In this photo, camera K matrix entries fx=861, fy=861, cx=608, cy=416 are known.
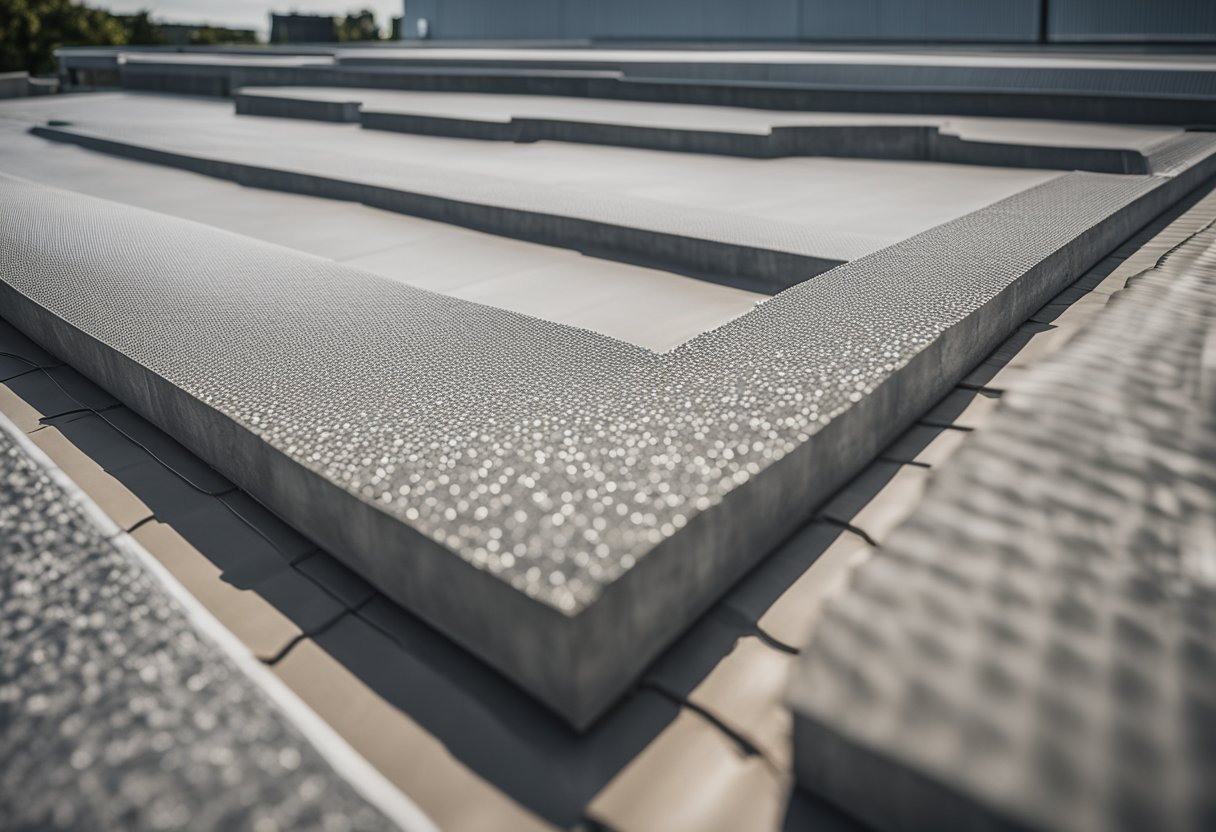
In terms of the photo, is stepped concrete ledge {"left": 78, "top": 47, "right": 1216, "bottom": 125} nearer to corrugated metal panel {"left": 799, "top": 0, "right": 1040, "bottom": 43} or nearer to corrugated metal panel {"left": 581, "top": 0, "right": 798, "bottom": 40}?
corrugated metal panel {"left": 799, "top": 0, "right": 1040, "bottom": 43}

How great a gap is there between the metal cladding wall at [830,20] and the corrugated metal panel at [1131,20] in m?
0.02

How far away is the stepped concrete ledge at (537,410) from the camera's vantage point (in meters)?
1.44

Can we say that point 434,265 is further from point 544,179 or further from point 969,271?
point 969,271

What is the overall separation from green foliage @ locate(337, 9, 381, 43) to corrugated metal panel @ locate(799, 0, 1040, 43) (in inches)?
1979

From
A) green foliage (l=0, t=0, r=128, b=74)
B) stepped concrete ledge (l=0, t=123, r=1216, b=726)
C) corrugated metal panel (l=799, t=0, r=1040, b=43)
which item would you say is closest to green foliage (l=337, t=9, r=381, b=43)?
green foliage (l=0, t=0, r=128, b=74)

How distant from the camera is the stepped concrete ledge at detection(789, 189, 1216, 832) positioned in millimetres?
997

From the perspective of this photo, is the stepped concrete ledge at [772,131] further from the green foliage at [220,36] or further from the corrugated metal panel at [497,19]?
the green foliage at [220,36]

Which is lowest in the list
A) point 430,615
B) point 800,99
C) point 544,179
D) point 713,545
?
point 430,615

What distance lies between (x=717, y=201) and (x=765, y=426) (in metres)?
3.92

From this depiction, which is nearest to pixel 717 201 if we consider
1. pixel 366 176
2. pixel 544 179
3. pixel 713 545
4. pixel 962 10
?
pixel 544 179

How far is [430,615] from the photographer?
5.34 feet

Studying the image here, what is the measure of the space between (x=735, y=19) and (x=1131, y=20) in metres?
8.51

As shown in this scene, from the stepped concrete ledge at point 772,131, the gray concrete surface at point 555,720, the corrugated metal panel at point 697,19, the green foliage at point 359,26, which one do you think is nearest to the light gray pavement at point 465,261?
the gray concrete surface at point 555,720

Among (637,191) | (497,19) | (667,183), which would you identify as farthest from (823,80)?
(497,19)
